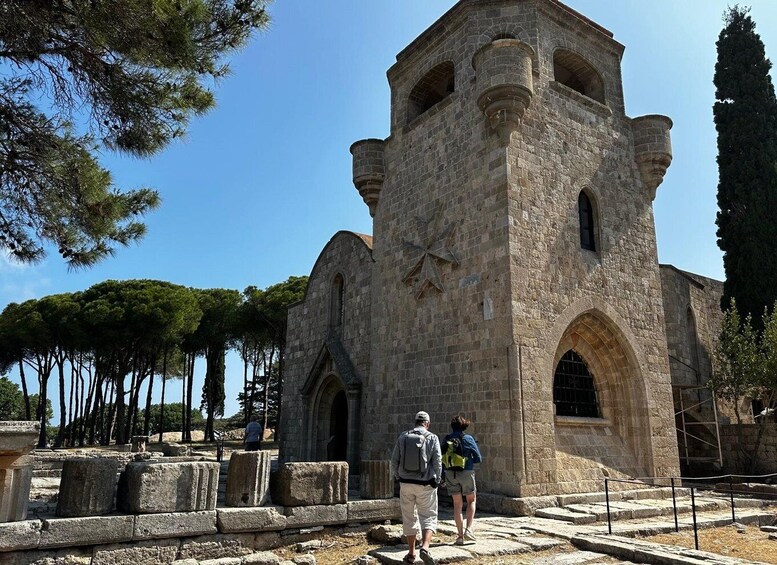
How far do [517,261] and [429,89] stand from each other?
604 cm

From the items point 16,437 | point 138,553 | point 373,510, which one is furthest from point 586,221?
point 16,437

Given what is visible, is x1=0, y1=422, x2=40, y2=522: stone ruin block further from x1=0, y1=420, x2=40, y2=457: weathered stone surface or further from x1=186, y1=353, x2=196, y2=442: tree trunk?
x1=186, y1=353, x2=196, y2=442: tree trunk

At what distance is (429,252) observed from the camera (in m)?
12.1

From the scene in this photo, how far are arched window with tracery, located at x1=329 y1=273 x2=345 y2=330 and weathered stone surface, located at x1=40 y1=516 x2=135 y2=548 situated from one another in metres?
10.5

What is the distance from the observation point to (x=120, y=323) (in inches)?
1075

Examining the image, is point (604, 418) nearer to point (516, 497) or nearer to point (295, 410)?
point (516, 497)

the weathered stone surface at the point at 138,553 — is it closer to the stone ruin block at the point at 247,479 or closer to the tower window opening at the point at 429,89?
the stone ruin block at the point at 247,479

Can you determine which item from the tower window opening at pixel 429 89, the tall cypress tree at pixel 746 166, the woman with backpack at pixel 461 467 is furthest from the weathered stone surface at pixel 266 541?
the tall cypress tree at pixel 746 166

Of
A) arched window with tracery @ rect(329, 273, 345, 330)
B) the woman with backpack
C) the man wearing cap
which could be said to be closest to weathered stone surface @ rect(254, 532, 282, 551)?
the man wearing cap

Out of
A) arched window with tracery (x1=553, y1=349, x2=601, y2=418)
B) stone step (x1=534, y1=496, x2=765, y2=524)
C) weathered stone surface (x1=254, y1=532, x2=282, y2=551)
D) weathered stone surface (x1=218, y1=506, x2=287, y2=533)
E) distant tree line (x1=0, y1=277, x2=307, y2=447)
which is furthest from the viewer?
distant tree line (x1=0, y1=277, x2=307, y2=447)

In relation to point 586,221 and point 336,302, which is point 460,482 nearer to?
point 586,221

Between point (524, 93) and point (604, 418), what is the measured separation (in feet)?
22.3

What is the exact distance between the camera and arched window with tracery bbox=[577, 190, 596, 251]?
39.6ft

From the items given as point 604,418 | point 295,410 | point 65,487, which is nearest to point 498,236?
point 604,418
